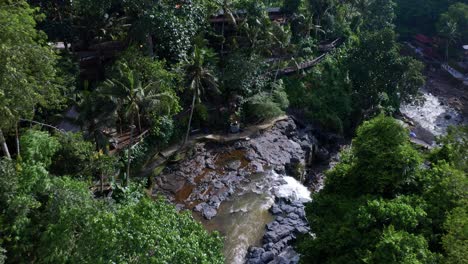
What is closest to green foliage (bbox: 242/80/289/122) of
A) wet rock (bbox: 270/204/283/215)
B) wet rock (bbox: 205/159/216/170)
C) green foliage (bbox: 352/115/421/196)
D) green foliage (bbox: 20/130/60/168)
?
wet rock (bbox: 205/159/216/170)

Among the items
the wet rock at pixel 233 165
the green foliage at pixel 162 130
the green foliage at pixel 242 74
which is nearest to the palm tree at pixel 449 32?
the green foliage at pixel 242 74

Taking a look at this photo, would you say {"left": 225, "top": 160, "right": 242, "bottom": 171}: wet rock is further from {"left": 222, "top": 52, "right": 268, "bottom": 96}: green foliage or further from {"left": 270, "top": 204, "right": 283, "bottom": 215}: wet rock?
{"left": 222, "top": 52, "right": 268, "bottom": 96}: green foliage

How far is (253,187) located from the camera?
31953 mm

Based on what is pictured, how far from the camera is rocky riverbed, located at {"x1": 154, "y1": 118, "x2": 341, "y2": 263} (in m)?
26.5

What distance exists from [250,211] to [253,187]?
121 inches

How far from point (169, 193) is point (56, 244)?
15.1m

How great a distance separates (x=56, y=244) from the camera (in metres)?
14.9

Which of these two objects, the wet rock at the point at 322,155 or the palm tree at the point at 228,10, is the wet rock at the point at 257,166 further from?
the palm tree at the point at 228,10

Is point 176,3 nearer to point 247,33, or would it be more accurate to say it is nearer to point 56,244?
point 247,33

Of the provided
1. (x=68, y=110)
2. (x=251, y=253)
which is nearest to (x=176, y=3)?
(x=68, y=110)

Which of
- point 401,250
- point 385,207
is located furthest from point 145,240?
point 385,207

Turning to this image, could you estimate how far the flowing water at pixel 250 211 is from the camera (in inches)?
1025

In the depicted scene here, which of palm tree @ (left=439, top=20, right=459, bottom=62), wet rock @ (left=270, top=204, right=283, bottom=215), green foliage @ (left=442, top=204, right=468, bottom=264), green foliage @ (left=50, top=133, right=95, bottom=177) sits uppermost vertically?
palm tree @ (left=439, top=20, right=459, bottom=62)

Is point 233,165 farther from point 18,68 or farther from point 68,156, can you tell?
point 18,68
